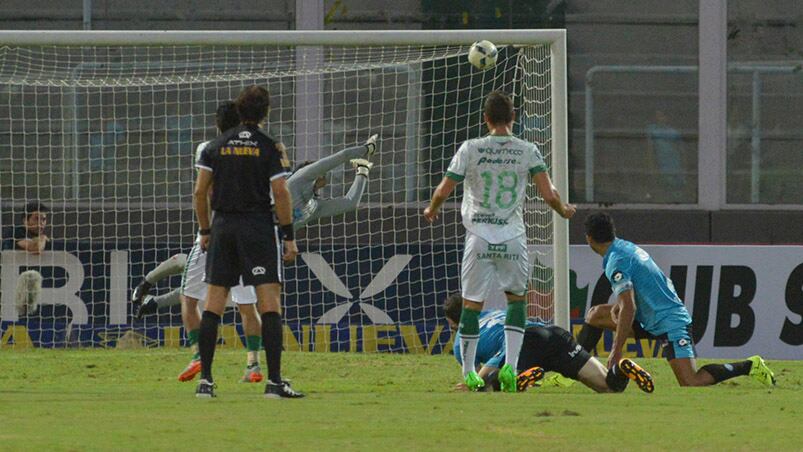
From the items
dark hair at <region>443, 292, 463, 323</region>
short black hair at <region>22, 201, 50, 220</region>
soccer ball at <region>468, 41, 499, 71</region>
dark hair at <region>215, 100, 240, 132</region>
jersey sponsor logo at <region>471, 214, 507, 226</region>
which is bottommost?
dark hair at <region>443, 292, 463, 323</region>

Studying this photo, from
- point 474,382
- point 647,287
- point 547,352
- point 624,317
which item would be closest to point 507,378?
point 474,382

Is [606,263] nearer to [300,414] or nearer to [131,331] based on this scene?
[300,414]

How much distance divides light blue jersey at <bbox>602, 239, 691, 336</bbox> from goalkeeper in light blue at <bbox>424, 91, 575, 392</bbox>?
106 centimetres

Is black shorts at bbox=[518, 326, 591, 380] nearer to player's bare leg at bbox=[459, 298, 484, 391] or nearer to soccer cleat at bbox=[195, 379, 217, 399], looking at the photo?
player's bare leg at bbox=[459, 298, 484, 391]

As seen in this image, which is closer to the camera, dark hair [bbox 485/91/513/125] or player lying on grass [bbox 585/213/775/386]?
dark hair [bbox 485/91/513/125]

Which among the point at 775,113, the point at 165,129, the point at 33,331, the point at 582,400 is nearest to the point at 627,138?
the point at 775,113

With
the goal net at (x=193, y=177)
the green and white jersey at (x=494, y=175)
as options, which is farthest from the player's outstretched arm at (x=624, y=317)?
the goal net at (x=193, y=177)

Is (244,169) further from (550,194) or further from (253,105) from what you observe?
(550,194)

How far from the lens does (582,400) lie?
854cm

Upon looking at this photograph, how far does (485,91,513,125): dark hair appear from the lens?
9.22 m

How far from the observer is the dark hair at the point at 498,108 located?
9.22 m

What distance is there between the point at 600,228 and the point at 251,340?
239 centimetres

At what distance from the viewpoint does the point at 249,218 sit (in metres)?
8.30

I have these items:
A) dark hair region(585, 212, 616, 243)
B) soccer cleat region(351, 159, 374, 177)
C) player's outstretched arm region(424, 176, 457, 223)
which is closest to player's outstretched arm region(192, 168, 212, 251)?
player's outstretched arm region(424, 176, 457, 223)
